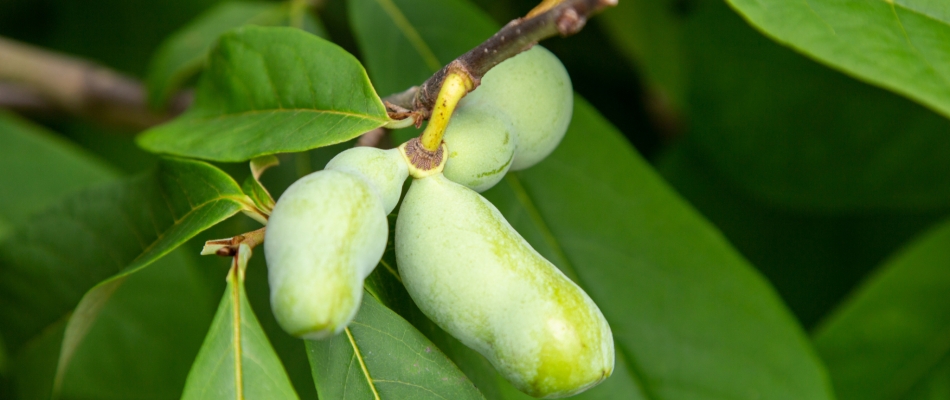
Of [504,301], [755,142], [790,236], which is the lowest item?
[790,236]

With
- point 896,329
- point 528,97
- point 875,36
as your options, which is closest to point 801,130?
point 896,329

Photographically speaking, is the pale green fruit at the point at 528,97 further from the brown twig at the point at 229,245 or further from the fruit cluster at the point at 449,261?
the brown twig at the point at 229,245

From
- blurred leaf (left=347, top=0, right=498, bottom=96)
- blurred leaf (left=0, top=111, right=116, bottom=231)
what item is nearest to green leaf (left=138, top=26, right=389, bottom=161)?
blurred leaf (left=347, top=0, right=498, bottom=96)

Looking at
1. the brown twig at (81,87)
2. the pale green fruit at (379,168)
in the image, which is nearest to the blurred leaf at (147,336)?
the brown twig at (81,87)

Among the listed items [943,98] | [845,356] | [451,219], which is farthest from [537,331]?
[845,356]

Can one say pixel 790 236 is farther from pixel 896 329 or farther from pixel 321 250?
pixel 321 250

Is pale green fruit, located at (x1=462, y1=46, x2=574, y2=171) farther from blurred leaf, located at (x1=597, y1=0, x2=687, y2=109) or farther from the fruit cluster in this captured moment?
blurred leaf, located at (x1=597, y1=0, x2=687, y2=109)
